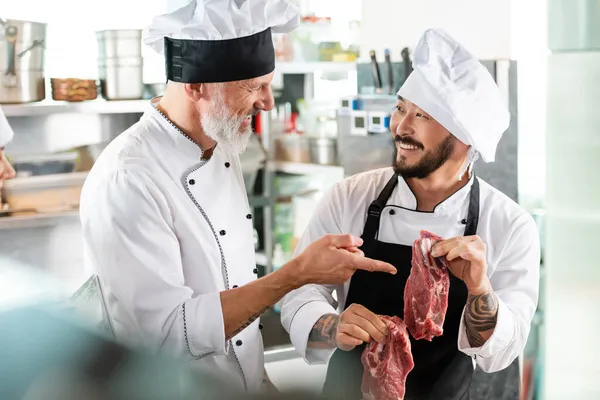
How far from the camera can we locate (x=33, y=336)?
0.55m

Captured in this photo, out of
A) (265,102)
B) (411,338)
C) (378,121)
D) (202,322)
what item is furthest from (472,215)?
(378,121)

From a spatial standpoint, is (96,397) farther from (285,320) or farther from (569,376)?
(569,376)

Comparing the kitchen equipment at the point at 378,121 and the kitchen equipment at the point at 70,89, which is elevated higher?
the kitchen equipment at the point at 70,89

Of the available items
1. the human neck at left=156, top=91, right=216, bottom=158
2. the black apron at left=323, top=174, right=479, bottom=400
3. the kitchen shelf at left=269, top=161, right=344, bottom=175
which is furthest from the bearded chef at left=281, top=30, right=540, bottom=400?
the kitchen shelf at left=269, top=161, right=344, bottom=175

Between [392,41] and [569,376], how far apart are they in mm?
1378

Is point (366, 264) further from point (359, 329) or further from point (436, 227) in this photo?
point (436, 227)

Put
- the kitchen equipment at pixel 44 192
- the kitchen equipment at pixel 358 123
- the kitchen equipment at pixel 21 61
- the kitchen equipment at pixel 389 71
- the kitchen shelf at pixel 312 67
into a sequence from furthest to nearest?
the kitchen shelf at pixel 312 67
the kitchen equipment at pixel 44 192
the kitchen equipment at pixel 21 61
the kitchen equipment at pixel 358 123
the kitchen equipment at pixel 389 71

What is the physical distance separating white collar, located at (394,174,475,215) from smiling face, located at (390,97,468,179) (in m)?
0.08

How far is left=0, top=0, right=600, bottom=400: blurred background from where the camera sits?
2.79m

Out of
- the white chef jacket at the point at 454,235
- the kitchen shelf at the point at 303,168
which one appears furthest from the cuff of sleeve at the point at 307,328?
the kitchen shelf at the point at 303,168

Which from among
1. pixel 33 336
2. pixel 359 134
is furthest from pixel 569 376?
pixel 33 336

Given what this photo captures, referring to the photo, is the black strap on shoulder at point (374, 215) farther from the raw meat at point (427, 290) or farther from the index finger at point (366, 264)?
the index finger at point (366, 264)

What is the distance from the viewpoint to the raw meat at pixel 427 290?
184cm

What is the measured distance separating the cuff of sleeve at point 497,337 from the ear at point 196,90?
78 centimetres
